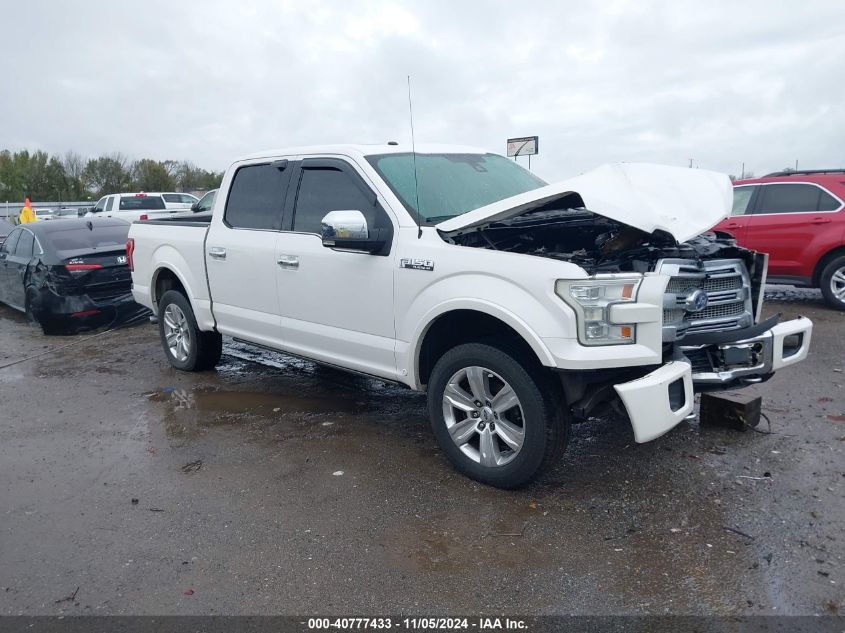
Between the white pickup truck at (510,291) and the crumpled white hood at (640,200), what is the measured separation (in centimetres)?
1

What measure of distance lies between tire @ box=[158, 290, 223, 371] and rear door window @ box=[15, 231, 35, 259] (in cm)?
387

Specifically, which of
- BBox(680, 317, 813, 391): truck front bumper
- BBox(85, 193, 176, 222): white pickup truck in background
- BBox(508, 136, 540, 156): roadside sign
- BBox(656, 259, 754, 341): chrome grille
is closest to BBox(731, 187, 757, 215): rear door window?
BBox(508, 136, 540, 156): roadside sign

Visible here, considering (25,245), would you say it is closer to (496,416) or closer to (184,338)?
(184,338)

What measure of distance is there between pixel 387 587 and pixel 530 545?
779 millimetres

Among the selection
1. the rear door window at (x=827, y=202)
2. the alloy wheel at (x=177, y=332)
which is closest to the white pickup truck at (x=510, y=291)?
the alloy wheel at (x=177, y=332)

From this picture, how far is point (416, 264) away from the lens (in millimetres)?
4227

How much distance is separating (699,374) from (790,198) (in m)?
6.81

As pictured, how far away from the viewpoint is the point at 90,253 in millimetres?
9094

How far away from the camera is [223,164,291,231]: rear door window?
546 cm

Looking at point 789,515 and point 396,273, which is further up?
point 396,273

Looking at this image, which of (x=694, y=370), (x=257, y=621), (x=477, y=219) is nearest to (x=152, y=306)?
(x=477, y=219)

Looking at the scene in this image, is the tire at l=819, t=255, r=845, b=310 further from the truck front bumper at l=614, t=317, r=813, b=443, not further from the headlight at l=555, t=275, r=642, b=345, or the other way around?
the headlight at l=555, t=275, r=642, b=345

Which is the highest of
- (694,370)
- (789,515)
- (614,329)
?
(614,329)

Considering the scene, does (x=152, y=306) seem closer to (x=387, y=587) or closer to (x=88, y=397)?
(x=88, y=397)
